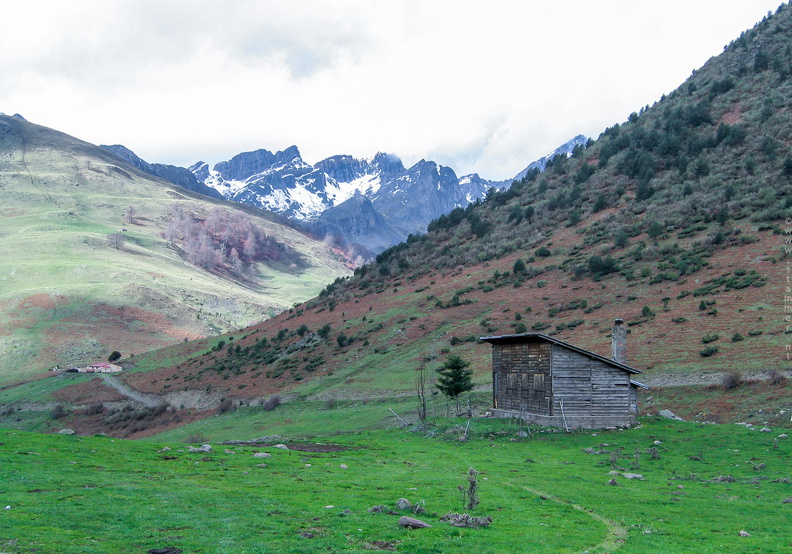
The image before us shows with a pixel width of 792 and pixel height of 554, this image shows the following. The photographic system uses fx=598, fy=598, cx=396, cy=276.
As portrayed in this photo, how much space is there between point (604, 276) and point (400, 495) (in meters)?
59.3

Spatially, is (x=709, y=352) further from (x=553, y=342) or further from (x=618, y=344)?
(x=553, y=342)

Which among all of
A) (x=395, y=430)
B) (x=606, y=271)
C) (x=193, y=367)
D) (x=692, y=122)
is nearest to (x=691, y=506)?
(x=395, y=430)

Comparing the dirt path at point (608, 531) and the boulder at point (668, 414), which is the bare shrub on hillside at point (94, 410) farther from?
the dirt path at point (608, 531)

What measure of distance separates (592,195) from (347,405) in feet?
225

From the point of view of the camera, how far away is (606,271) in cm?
7212

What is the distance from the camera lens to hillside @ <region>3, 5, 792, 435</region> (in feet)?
170

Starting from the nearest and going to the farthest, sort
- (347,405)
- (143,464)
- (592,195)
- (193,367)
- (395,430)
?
(143,464), (395,430), (347,405), (193,367), (592,195)

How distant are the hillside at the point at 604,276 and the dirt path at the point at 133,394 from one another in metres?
→ 1.70

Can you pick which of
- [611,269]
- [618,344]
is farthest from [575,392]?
[611,269]

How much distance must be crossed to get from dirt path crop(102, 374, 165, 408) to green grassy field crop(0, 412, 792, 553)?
47394 mm

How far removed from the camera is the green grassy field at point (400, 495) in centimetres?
1323

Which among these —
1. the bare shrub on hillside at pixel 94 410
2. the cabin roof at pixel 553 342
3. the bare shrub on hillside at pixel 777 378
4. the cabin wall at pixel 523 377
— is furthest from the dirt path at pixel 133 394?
the bare shrub on hillside at pixel 777 378

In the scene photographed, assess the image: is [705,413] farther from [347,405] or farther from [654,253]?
[654,253]

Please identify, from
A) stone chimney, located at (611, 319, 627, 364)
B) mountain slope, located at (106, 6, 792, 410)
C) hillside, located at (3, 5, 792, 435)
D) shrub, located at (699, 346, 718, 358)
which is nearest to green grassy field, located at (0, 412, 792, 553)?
stone chimney, located at (611, 319, 627, 364)
